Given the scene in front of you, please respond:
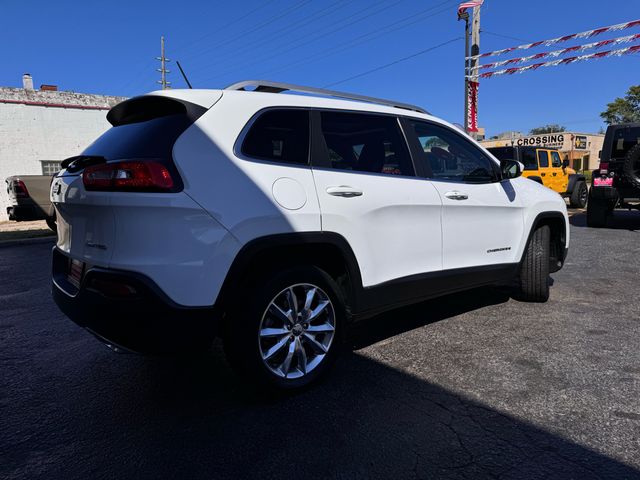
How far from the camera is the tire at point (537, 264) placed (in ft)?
15.3

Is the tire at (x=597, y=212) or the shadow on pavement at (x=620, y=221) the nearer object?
the tire at (x=597, y=212)

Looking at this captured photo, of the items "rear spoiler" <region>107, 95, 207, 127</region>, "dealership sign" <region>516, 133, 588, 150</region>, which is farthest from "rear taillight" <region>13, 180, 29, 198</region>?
"dealership sign" <region>516, 133, 588, 150</region>

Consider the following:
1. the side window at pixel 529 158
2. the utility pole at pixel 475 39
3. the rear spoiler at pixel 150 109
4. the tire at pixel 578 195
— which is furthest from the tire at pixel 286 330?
the utility pole at pixel 475 39

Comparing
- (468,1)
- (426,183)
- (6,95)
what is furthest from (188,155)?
(6,95)

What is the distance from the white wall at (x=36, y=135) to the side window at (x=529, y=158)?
1682 centimetres

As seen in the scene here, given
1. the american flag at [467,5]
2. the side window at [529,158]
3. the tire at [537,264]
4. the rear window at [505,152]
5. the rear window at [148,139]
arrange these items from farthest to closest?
the american flag at [467,5]
the side window at [529,158]
the rear window at [505,152]
the tire at [537,264]
the rear window at [148,139]

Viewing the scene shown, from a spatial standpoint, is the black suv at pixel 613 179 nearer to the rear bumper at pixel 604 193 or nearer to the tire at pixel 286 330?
the rear bumper at pixel 604 193

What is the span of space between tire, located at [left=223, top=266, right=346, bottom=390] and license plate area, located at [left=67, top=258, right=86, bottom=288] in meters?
0.88

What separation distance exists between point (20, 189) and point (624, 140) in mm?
14100

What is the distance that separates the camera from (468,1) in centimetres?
1691

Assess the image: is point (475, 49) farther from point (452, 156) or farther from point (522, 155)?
point (452, 156)

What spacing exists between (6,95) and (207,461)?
20742 millimetres

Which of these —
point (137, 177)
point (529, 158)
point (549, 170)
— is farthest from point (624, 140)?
point (137, 177)

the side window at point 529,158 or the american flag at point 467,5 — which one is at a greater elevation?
the american flag at point 467,5
